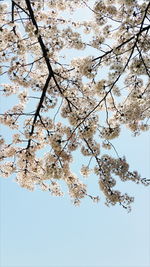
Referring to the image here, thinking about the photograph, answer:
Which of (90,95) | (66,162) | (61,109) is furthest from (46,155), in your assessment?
(90,95)

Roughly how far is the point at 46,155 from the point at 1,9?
4.09m

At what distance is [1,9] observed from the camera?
912 centimetres

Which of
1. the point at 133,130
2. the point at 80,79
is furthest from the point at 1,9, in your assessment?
the point at 133,130

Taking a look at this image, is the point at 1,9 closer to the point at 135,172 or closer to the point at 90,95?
the point at 90,95

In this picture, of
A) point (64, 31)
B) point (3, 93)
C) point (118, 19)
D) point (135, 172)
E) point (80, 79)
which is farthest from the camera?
point (3, 93)

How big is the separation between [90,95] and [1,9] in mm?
3106

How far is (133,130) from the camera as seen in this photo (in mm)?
7926

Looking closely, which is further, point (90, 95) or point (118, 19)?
point (90, 95)

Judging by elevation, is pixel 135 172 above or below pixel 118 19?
below

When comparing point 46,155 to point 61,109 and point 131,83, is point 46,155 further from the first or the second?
point 131,83

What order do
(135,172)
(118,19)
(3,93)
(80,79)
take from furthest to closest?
1. (3,93)
2. (80,79)
3. (118,19)
4. (135,172)

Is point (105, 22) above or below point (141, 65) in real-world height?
above

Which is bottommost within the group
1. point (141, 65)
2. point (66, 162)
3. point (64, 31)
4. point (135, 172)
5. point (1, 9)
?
point (135, 172)

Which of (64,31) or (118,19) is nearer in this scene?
(118,19)
